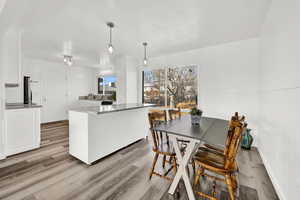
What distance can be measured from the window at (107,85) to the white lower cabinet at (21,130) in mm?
3789

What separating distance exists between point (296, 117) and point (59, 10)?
336cm

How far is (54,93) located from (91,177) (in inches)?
197

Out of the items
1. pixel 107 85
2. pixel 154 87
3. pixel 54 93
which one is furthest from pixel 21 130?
pixel 107 85

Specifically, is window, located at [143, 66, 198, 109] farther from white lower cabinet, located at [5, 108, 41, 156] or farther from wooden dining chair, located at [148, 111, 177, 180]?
white lower cabinet, located at [5, 108, 41, 156]

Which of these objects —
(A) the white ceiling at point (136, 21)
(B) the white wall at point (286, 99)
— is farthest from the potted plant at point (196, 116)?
(A) the white ceiling at point (136, 21)

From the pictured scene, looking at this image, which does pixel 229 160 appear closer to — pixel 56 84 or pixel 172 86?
pixel 172 86

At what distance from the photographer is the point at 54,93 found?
5.40 meters

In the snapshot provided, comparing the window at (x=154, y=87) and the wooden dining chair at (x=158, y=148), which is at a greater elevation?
the window at (x=154, y=87)

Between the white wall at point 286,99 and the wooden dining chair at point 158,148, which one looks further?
the wooden dining chair at point 158,148

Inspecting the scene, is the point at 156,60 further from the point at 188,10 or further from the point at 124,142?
the point at 124,142

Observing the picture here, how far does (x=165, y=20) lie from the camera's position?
2.29m

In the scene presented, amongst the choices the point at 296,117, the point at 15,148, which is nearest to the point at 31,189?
the point at 15,148

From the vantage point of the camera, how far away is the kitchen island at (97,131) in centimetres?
217

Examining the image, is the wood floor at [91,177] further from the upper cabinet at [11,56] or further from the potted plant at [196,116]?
the upper cabinet at [11,56]
